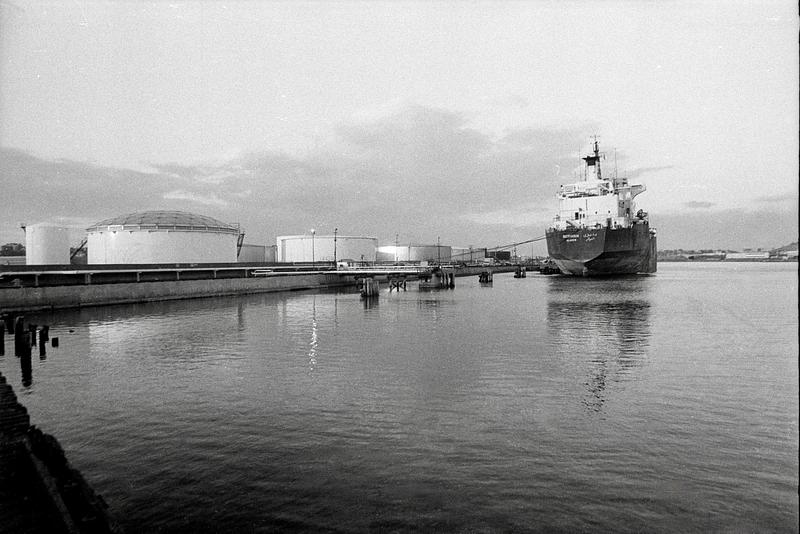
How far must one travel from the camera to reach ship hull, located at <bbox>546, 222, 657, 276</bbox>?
81188mm

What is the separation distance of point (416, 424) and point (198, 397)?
7693 mm

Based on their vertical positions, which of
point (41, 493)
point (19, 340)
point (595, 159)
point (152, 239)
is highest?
point (595, 159)

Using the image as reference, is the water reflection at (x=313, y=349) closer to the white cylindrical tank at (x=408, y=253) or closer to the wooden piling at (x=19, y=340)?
the wooden piling at (x=19, y=340)

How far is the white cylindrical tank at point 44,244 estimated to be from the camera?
57594mm

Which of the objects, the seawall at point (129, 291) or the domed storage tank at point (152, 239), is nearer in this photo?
the seawall at point (129, 291)

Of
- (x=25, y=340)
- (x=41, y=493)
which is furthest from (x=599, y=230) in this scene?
(x=41, y=493)

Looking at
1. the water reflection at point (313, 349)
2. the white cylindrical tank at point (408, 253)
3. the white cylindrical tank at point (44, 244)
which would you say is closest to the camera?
the water reflection at point (313, 349)

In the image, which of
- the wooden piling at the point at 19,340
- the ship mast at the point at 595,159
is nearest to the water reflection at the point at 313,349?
the wooden piling at the point at 19,340

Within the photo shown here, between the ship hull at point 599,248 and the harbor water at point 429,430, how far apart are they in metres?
55.5

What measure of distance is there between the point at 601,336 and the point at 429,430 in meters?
20.1

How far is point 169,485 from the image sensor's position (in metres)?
9.60

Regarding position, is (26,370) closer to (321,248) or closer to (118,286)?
(118,286)

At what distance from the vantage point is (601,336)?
1146 inches

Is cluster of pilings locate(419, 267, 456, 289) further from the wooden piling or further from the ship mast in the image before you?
the wooden piling
